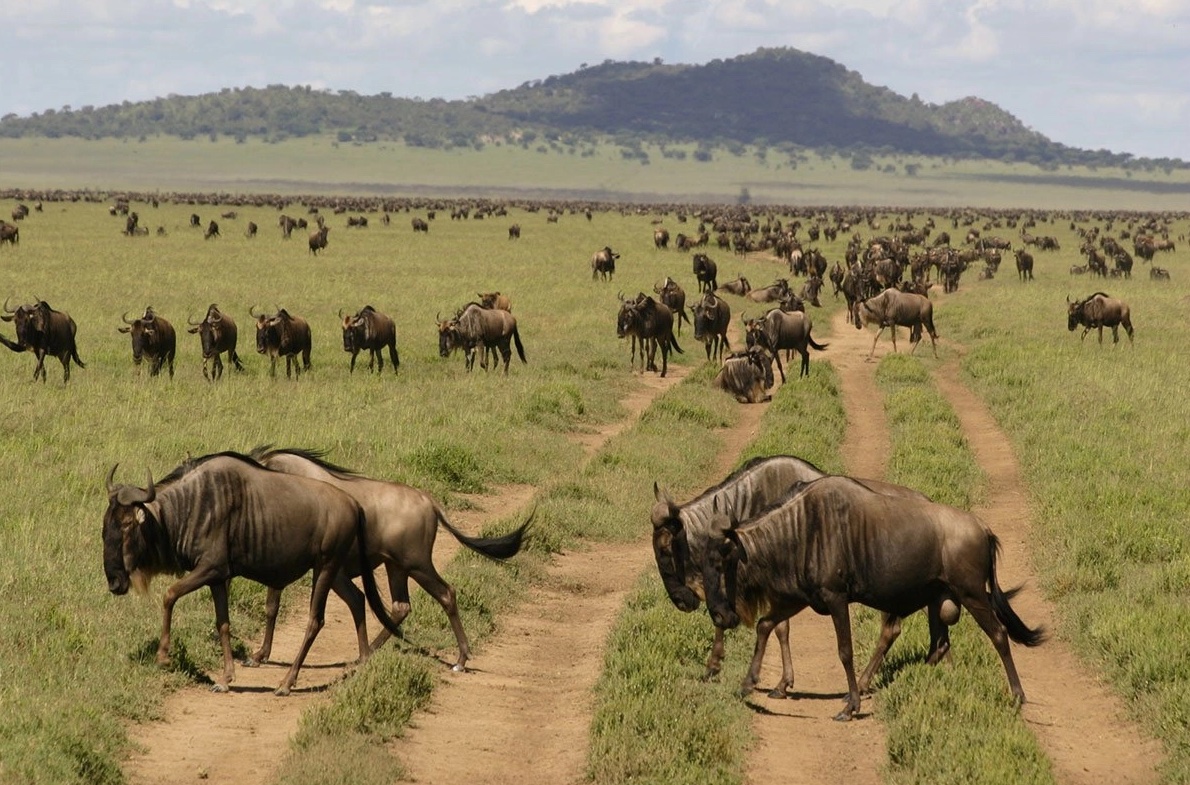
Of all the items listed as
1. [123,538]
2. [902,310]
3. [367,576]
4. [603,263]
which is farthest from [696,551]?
[603,263]

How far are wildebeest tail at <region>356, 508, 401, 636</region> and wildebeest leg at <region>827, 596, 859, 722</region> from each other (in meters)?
3.04

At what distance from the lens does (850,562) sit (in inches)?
340

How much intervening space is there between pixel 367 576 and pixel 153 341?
15.0 m

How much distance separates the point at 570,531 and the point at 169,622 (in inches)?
216

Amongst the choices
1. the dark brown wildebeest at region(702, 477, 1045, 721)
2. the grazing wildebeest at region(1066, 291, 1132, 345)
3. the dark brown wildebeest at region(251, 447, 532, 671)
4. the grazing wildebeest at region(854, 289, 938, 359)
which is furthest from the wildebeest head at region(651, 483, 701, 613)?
the grazing wildebeest at region(1066, 291, 1132, 345)

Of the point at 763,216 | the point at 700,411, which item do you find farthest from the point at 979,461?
the point at 763,216

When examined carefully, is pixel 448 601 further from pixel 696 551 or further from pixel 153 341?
pixel 153 341

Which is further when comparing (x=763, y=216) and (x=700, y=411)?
(x=763, y=216)

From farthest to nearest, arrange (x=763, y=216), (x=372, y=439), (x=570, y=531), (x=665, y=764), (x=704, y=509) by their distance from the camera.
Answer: (x=763, y=216), (x=372, y=439), (x=570, y=531), (x=704, y=509), (x=665, y=764)

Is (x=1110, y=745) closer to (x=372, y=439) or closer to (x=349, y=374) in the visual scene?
(x=372, y=439)

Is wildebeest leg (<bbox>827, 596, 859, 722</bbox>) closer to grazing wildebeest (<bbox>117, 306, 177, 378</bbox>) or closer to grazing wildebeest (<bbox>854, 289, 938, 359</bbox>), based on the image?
grazing wildebeest (<bbox>117, 306, 177, 378</bbox>)

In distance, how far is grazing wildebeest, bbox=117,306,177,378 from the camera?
22.8 meters

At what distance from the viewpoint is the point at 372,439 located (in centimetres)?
1681

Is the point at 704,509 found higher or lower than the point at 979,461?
higher
